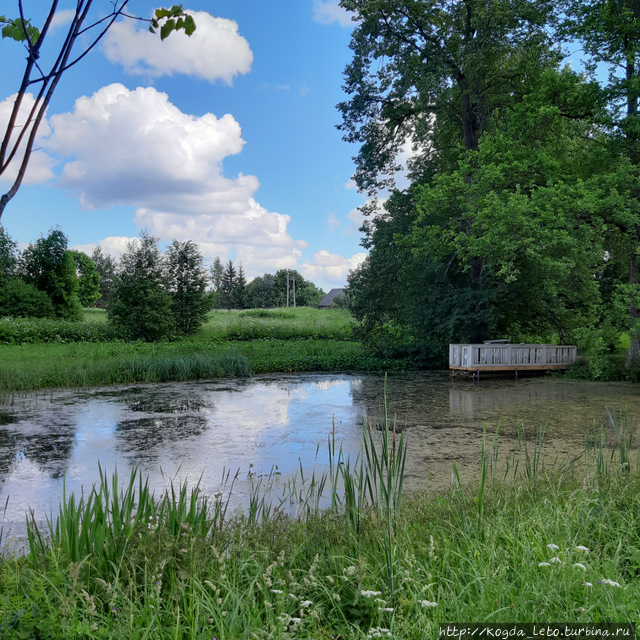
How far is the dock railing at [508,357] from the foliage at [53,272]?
20771 millimetres

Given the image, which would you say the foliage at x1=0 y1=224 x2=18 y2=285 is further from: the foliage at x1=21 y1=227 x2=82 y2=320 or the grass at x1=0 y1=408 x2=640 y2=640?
the grass at x1=0 y1=408 x2=640 y2=640

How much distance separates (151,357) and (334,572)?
11264 mm

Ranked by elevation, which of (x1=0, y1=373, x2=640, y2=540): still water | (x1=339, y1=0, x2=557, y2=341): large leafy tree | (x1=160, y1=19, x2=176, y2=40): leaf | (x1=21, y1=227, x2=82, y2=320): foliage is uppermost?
(x1=339, y1=0, x2=557, y2=341): large leafy tree

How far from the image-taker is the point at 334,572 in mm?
2436

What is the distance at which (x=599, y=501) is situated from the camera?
121 inches

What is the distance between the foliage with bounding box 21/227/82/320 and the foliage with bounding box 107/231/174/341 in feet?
24.8

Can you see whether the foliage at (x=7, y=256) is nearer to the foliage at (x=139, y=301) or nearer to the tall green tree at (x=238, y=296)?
the foliage at (x=139, y=301)

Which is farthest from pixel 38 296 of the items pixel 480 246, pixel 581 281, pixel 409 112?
pixel 581 281

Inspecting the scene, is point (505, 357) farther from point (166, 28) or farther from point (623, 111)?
point (166, 28)

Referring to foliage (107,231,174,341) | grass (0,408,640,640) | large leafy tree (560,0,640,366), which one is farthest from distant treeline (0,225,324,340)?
grass (0,408,640,640)

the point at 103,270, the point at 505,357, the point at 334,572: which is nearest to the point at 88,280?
the point at 103,270

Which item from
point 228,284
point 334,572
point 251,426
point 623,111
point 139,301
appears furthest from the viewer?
point 228,284

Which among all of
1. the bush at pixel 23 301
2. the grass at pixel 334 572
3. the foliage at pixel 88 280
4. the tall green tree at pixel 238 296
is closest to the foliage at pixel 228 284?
the tall green tree at pixel 238 296

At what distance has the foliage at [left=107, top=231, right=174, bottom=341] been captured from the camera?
68.9 ft
